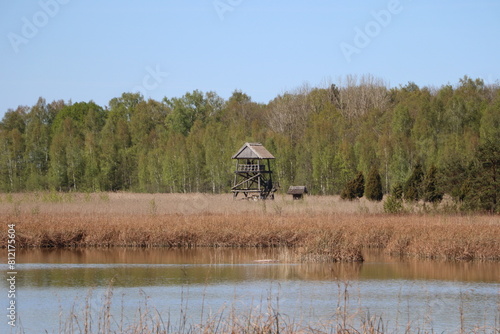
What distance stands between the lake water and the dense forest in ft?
56.0

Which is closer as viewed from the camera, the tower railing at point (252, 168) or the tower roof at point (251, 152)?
the tower roof at point (251, 152)

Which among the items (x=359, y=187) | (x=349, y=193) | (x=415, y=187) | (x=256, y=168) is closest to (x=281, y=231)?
(x=415, y=187)

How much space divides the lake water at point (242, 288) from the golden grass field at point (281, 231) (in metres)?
0.81

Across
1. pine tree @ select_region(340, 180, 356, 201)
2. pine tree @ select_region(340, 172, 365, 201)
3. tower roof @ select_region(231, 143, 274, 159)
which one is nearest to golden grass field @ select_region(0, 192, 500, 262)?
pine tree @ select_region(340, 180, 356, 201)

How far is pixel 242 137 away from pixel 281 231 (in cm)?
4071

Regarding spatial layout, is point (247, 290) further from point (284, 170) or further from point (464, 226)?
point (284, 170)

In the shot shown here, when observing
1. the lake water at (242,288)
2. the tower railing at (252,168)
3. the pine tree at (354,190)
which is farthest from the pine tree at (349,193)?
the lake water at (242,288)

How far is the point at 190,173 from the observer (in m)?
68.3

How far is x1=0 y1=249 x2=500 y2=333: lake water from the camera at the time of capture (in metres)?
14.7

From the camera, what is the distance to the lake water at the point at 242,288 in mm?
14672

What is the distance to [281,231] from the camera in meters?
27.6

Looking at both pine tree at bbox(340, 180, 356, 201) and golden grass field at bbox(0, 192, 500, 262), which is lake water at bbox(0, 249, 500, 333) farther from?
pine tree at bbox(340, 180, 356, 201)

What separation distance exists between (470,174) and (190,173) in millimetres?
37563

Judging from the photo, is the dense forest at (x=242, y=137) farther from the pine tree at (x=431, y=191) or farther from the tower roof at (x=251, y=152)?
the tower roof at (x=251, y=152)
